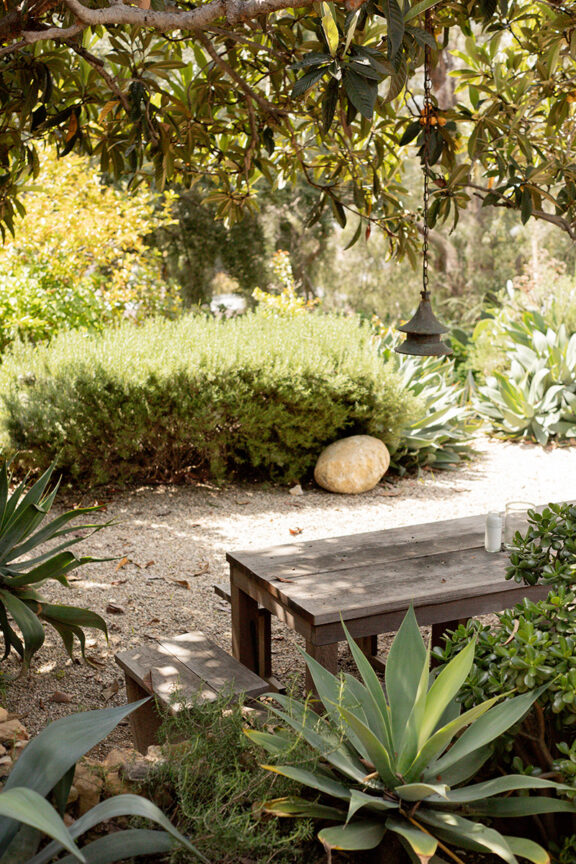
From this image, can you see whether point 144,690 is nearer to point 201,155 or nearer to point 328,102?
point 328,102

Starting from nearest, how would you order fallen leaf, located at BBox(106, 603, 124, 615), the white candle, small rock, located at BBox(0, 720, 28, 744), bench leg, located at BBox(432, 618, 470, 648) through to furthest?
small rock, located at BBox(0, 720, 28, 744)
the white candle
bench leg, located at BBox(432, 618, 470, 648)
fallen leaf, located at BBox(106, 603, 124, 615)

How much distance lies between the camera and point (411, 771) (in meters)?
2.07

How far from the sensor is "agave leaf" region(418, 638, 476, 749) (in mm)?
2098

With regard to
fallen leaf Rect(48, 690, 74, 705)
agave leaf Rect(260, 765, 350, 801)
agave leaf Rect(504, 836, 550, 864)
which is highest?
agave leaf Rect(260, 765, 350, 801)

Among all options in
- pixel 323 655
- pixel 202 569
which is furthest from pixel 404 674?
pixel 202 569

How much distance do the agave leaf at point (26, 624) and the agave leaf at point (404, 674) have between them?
1532 millimetres

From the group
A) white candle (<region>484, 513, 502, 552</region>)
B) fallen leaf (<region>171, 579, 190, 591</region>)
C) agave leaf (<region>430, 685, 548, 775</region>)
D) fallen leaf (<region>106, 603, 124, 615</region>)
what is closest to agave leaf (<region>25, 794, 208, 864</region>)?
agave leaf (<region>430, 685, 548, 775</region>)

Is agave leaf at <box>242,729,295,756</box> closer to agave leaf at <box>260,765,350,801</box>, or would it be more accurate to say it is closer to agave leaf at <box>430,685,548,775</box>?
agave leaf at <box>260,765,350,801</box>

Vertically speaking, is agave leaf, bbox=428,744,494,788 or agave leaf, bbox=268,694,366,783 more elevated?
agave leaf, bbox=268,694,366,783

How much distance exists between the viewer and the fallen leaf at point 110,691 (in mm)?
3764

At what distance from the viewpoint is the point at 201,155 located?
494 cm

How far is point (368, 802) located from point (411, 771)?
0.20m

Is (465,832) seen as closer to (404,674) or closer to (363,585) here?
(404,674)

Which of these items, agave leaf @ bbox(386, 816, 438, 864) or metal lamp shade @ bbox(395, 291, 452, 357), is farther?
metal lamp shade @ bbox(395, 291, 452, 357)
